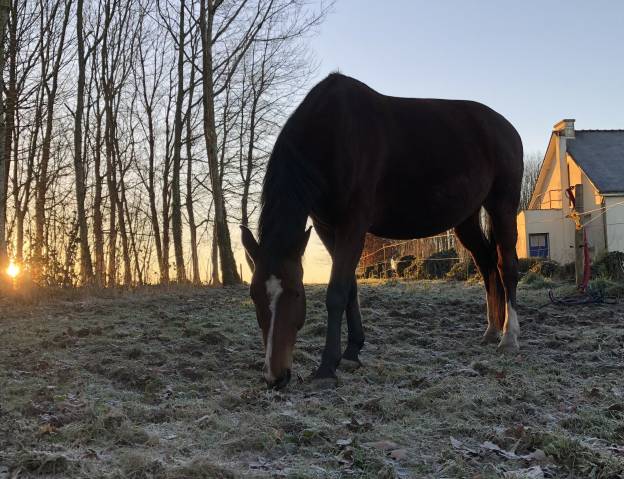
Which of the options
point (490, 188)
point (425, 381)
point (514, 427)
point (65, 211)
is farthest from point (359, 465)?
point (65, 211)

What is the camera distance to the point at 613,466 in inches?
85.7

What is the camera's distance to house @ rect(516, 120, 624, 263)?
21969mm

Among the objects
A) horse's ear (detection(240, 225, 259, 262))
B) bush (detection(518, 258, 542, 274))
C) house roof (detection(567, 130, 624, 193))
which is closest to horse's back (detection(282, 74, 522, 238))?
horse's ear (detection(240, 225, 259, 262))

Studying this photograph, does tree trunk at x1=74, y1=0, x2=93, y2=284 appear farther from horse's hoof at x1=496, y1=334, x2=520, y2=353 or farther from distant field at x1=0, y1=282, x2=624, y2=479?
horse's hoof at x1=496, y1=334, x2=520, y2=353

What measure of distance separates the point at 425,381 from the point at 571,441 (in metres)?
1.24

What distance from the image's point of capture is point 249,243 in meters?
3.68

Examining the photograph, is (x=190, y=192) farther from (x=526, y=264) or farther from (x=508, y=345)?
(x=508, y=345)

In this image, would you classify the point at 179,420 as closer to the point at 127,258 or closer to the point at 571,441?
the point at 571,441

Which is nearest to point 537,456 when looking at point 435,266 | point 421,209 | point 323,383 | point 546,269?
point 323,383

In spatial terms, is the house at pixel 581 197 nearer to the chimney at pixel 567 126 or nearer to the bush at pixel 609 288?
the chimney at pixel 567 126

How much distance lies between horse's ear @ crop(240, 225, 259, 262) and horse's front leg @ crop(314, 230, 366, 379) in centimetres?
55

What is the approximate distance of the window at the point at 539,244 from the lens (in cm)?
2523

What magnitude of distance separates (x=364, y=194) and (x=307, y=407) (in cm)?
156

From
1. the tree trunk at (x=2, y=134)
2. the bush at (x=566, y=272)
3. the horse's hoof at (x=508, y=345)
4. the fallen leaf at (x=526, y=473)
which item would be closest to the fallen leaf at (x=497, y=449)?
the fallen leaf at (x=526, y=473)
